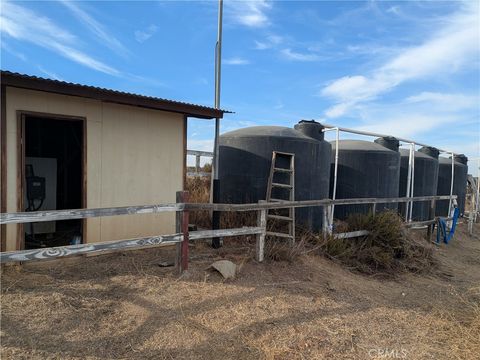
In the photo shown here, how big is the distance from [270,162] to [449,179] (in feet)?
40.1

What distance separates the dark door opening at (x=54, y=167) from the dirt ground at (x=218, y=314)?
2249 mm

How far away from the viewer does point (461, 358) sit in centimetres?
357

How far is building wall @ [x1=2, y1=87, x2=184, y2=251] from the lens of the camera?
507 centimetres

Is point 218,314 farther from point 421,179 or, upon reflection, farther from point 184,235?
point 421,179

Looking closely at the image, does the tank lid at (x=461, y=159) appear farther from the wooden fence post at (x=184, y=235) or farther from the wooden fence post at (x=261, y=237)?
the wooden fence post at (x=184, y=235)

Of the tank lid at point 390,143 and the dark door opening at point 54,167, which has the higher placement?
the tank lid at point 390,143

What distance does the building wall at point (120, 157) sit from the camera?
200 inches

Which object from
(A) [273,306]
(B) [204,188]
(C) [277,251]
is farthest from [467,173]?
(A) [273,306]

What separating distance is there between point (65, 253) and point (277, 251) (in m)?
3.36

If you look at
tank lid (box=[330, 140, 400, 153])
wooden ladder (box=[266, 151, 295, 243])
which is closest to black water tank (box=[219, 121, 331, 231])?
wooden ladder (box=[266, 151, 295, 243])

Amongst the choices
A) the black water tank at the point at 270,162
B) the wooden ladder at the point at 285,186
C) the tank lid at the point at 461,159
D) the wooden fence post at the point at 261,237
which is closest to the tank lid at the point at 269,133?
the black water tank at the point at 270,162

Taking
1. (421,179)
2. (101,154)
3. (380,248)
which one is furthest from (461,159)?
(101,154)

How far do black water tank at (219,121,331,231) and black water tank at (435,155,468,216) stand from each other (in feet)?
32.1

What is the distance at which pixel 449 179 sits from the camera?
1661 cm
